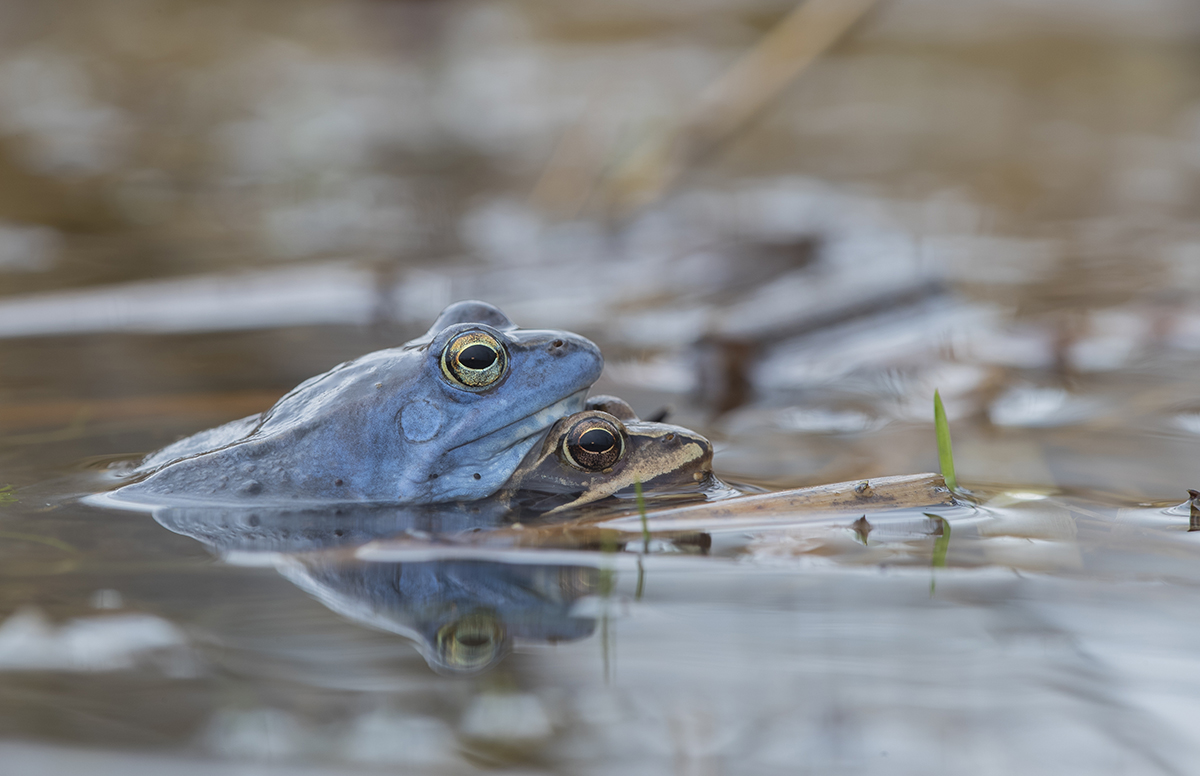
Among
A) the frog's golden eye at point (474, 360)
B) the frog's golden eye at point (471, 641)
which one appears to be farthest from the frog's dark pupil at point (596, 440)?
the frog's golden eye at point (471, 641)

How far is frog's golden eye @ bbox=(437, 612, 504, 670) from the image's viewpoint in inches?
99.5

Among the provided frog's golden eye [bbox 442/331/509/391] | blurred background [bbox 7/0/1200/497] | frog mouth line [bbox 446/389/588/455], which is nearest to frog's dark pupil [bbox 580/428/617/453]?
frog mouth line [bbox 446/389/588/455]

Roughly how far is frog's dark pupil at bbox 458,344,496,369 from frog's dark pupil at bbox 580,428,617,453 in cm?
38

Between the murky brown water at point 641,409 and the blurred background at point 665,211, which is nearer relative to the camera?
the murky brown water at point 641,409

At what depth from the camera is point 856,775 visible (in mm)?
2119

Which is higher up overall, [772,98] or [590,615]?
[772,98]

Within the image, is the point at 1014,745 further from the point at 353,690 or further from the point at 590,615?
the point at 353,690

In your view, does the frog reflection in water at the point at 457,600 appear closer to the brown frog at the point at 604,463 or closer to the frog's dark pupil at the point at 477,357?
the brown frog at the point at 604,463

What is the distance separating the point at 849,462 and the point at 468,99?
12.5 metres

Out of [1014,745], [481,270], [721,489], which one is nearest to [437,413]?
[721,489]

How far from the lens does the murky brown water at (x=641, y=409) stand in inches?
91.4

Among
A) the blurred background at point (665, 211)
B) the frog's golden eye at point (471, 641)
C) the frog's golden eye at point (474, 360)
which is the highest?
the blurred background at point (665, 211)

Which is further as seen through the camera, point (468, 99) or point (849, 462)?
point (468, 99)

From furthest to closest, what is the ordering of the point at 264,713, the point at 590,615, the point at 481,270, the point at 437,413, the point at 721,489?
the point at 481,270
the point at 721,489
the point at 437,413
the point at 590,615
the point at 264,713
